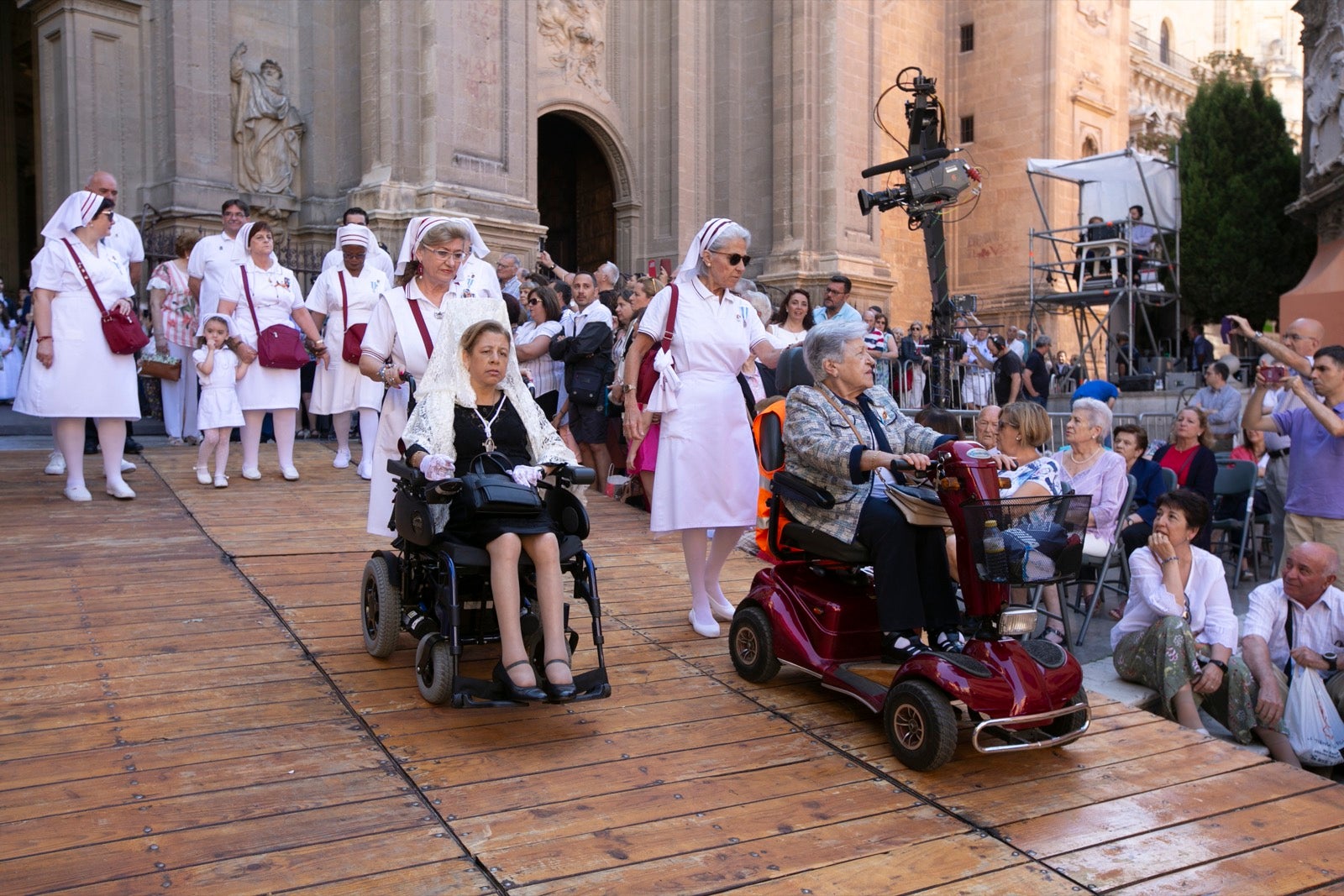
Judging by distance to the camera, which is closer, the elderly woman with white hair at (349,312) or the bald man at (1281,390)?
the bald man at (1281,390)

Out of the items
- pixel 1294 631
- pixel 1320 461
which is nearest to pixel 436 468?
pixel 1294 631

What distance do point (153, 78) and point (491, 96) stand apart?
416cm

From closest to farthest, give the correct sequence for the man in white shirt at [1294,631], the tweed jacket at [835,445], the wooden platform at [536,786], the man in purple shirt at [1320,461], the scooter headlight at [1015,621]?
the wooden platform at [536,786]
the scooter headlight at [1015,621]
the tweed jacket at [835,445]
the man in white shirt at [1294,631]
the man in purple shirt at [1320,461]

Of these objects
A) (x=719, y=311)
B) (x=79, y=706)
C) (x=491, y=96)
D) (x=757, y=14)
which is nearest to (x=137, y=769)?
(x=79, y=706)

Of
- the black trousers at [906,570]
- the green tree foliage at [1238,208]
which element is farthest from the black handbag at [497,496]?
the green tree foliage at [1238,208]

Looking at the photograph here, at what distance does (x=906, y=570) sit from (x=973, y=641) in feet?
1.20

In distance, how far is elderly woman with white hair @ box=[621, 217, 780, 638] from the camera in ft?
18.1

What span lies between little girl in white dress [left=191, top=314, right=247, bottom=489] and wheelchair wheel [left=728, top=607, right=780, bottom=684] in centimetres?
506

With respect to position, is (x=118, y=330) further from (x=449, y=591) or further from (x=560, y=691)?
(x=560, y=691)

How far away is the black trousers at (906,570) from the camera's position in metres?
4.26

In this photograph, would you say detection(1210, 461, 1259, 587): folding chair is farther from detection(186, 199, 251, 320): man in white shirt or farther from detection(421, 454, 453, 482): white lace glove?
detection(186, 199, 251, 320): man in white shirt

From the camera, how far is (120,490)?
7.79 meters

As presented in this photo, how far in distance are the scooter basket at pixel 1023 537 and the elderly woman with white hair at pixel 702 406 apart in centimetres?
174

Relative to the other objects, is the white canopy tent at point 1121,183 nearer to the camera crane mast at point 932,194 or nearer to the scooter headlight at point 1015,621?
the camera crane mast at point 932,194
